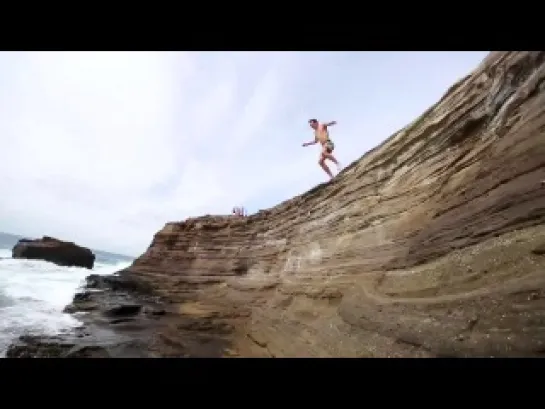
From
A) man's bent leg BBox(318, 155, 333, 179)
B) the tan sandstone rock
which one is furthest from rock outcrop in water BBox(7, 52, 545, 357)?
man's bent leg BBox(318, 155, 333, 179)

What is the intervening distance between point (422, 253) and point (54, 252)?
39.2 meters

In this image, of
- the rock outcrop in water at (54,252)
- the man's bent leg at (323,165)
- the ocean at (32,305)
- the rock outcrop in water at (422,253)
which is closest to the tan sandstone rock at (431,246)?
the rock outcrop in water at (422,253)

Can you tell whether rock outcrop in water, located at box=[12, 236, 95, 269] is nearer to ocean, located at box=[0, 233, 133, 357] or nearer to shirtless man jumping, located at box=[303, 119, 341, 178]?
ocean, located at box=[0, 233, 133, 357]

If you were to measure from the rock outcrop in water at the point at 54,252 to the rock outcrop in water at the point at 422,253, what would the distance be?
93.7 feet

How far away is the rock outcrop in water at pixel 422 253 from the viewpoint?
3805 millimetres

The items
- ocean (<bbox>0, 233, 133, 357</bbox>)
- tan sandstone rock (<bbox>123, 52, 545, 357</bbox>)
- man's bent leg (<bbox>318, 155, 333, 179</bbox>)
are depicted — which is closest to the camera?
tan sandstone rock (<bbox>123, 52, 545, 357</bbox>)

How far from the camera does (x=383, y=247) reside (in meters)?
6.70

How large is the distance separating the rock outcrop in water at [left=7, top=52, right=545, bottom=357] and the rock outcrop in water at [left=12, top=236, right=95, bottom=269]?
28.6 metres

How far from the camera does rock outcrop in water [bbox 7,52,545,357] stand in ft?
12.5

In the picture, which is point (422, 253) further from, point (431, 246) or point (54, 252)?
point (54, 252)
